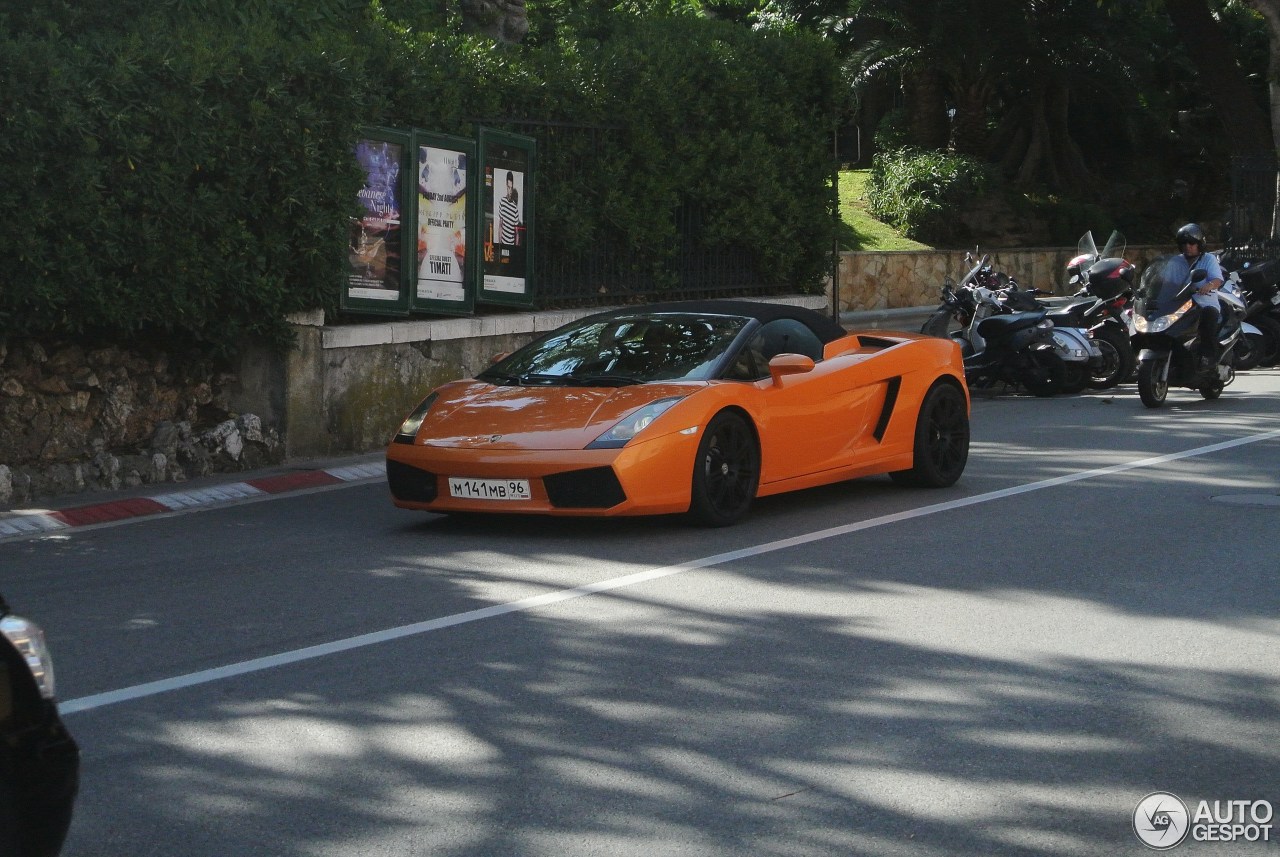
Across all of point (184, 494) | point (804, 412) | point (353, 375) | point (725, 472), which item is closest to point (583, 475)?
point (725, 472)

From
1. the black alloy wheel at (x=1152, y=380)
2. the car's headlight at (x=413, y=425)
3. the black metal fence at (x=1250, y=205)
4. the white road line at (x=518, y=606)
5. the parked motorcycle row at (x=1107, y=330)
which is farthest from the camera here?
the black metal fence at (x=1250, y=205)

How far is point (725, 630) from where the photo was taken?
6848mm

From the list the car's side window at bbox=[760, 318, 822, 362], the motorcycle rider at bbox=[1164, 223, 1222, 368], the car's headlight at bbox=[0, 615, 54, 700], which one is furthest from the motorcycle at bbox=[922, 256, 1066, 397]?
the car's headlight at bbox=[0, 615, 54, 700]

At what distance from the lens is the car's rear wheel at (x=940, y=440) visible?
10.8m

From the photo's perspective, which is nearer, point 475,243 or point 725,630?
point 725,630

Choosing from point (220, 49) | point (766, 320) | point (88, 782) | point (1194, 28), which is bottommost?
point (88, 782)

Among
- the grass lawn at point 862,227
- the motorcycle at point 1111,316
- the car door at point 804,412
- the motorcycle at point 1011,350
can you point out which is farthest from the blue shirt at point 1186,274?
the grass lawn at point 862,227

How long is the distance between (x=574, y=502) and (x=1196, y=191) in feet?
111

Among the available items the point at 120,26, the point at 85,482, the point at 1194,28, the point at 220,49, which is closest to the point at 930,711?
the point at 85,482

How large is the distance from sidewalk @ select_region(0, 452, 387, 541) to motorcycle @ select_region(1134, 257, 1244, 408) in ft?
24.0

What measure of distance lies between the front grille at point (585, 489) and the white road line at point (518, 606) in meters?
0.64

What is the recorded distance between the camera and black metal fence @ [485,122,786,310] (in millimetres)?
16281

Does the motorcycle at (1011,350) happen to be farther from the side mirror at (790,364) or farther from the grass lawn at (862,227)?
the grass lawn at (862,227)

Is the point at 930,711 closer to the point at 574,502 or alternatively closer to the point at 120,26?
the point at 574,502
